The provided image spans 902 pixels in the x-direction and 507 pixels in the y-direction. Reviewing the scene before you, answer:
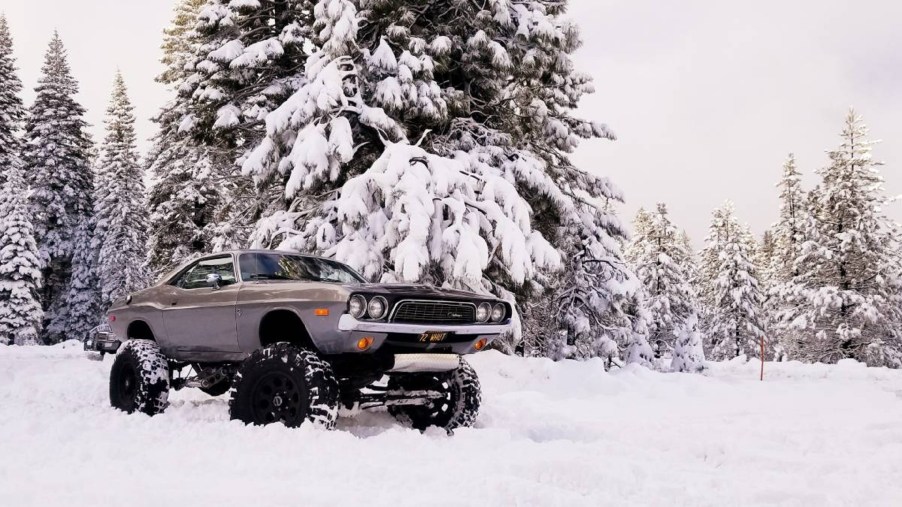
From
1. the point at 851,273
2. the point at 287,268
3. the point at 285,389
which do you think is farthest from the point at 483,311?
the point at 851,273

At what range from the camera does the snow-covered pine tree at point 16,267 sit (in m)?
36.5

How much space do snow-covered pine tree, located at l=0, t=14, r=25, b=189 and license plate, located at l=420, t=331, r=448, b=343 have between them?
3803 cm

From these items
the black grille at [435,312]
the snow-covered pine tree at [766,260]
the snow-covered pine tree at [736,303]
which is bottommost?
the black grille at [435,312]

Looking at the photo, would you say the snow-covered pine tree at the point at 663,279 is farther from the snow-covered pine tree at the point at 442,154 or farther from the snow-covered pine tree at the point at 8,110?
the snow-covered pine tree at the point at 8,110

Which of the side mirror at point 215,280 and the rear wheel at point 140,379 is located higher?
the side mirror at point 215,280

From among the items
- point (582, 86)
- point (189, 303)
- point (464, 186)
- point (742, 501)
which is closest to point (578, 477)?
point (742, 501)

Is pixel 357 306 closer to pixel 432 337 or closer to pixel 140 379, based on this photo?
pixel 432 337

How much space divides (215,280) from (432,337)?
232cm

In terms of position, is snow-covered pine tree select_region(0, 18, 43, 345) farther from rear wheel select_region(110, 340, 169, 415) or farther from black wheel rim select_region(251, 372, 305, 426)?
black wheel rim select_region(251, 372, 305, 426)

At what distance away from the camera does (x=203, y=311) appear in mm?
7973

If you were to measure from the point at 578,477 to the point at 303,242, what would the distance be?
372 inches

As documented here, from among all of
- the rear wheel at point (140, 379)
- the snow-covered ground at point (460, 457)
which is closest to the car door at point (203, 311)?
the rear wheel at point (140, 379)

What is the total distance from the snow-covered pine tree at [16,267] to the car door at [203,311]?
3292 cm

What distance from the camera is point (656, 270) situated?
44125 mm
